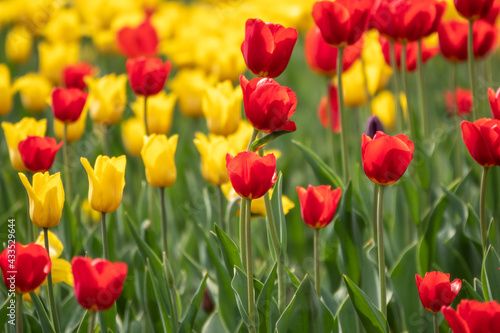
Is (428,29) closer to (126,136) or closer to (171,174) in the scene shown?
(171,174)

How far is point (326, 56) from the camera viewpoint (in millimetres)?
2094

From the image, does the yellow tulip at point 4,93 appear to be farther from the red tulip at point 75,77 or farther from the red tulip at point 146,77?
the red tulip at point 146,77

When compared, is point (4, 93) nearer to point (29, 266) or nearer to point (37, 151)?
point (37, 151)

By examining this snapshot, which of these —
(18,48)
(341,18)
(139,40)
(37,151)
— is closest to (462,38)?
(341,18)

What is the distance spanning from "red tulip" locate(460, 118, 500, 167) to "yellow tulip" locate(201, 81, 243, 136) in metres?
0.80

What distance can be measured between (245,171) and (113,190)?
1.17 ft

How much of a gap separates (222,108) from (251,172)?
798 mm

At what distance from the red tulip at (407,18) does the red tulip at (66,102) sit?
886 millimetres

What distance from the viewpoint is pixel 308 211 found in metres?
1.34

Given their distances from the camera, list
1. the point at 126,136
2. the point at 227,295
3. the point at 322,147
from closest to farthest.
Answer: the point at 227,295 < the point at 126,136 < the point at 322,147

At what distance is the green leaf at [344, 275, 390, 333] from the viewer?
4.24 feet

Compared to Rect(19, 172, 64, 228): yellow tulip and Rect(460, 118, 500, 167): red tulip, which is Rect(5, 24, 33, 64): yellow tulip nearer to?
Rect(19, 172, 64, 228): yellow tulip

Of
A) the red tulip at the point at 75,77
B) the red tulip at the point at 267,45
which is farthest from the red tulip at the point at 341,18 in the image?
the red tulip at the point at 75,77

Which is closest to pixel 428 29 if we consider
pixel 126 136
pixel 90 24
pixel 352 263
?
pixel 352 263
